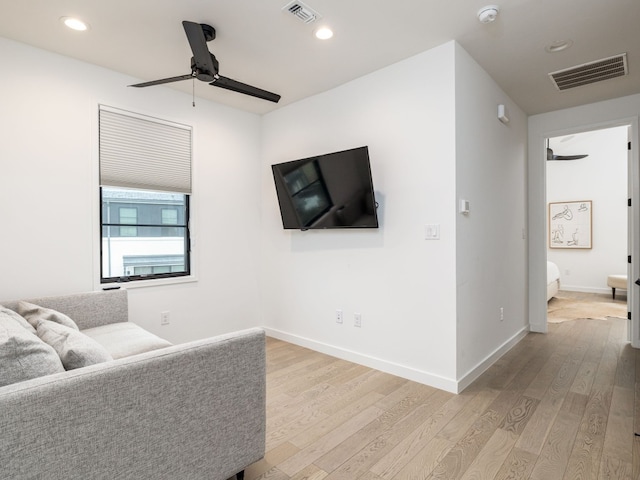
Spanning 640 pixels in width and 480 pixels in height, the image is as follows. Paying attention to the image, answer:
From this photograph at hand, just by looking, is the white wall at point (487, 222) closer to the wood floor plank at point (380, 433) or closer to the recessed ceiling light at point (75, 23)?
the wood floor plank at point (380, 433)

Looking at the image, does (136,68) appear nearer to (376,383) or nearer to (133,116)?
(133,116)

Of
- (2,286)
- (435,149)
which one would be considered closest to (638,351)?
A: (435,149)

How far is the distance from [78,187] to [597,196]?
8718 millimetres

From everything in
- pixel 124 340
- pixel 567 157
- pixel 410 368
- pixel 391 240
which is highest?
pixel 567 157

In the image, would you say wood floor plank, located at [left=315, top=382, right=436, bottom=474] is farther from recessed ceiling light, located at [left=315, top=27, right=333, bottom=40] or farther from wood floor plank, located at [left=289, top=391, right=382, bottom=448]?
recessed ceiling light, located at [left=315, top=27, right=333, bottom=40]

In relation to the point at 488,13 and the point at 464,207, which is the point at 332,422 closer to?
the point at 464,207

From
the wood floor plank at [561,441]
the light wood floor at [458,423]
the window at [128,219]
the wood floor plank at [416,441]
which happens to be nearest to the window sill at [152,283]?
the window at [128,219]

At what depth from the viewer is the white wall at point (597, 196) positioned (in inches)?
269

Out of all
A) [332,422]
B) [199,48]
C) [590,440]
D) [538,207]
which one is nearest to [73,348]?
[332,422]

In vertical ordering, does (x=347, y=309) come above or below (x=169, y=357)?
below

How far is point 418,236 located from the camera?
288 cm

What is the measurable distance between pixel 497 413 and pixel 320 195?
7.33ft

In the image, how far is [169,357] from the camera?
1387 millimetres

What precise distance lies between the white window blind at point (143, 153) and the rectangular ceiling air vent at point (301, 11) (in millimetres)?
1824
